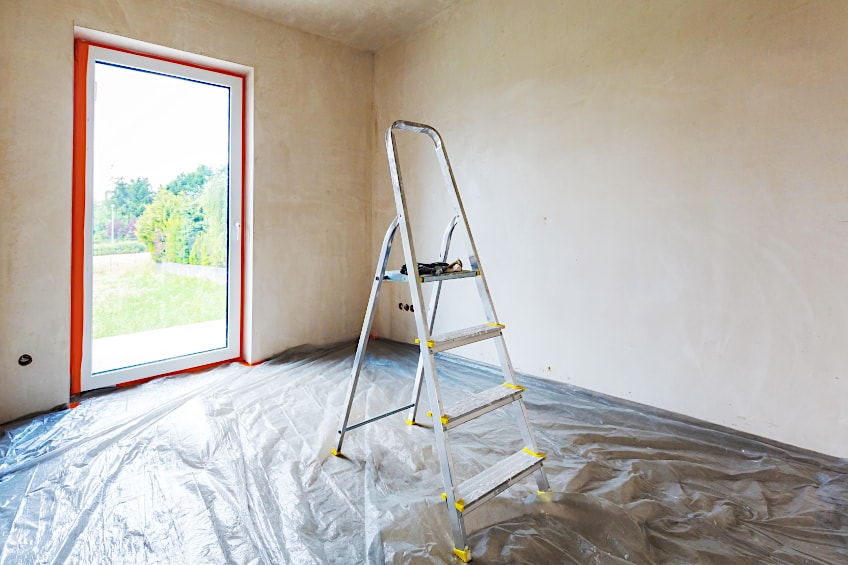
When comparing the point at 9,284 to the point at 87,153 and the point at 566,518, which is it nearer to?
the point at 87,153

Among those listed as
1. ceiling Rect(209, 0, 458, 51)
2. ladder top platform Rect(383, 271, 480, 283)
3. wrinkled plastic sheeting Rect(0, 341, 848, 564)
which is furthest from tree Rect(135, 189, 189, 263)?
ladder top platform Rect(383, 271, 480, 283)

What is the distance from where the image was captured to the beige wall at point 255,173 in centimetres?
235

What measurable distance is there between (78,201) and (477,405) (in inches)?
102

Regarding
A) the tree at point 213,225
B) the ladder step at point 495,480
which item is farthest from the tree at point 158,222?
the ladder step at point 495,480

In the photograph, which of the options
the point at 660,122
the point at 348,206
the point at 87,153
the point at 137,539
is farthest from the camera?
the point at 348,206

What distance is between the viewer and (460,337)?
1.63 meters

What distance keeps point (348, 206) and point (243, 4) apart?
1598 millimetres

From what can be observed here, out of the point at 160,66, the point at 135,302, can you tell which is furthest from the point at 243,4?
the point at 135,302

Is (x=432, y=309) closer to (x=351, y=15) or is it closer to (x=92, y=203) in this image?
(x=92, y=203)

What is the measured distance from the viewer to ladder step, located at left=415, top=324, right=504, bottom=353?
1.56 metres

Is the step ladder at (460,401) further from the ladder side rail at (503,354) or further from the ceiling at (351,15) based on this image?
the ceiling at (351,15)

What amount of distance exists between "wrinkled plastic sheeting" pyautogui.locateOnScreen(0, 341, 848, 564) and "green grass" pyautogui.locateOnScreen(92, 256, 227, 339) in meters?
0.51

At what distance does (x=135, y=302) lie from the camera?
290 centimetres

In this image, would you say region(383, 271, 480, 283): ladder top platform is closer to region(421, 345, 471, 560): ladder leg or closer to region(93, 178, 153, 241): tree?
region(421, 345, 471, 560): ladder leg
